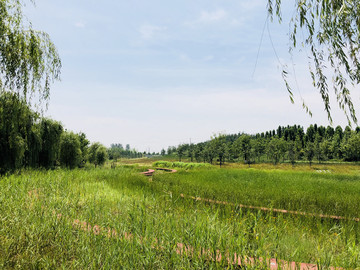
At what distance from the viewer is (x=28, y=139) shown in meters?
13.4

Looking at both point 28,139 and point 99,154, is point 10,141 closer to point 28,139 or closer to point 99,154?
point 28,139

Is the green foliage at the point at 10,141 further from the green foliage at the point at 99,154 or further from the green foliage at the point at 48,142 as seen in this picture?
the green foliage at the point at 99,154

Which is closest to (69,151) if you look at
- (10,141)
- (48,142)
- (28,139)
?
(48,142)

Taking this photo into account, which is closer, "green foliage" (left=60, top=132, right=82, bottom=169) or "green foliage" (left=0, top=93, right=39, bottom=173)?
"green foliage" (left=0, top=93, right=39, bottom=173)

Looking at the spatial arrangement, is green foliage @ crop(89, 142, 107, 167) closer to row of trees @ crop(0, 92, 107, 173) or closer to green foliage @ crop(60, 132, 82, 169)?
row of trees @ crop(0, 92, 107, 173)

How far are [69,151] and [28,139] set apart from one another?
6.53m

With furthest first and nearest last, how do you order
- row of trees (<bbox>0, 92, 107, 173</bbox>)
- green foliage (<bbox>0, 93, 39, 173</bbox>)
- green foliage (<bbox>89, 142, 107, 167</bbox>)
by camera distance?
green foliage (<bbox>89, 142, 107, 167</bbox>) → green foliage (<bbox>0, 93, 39, 173</bbox>) → row of trees (<bbox>0, 92, 107, 173</bbox>)

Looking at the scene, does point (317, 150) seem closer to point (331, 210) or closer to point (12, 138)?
point (331, 210)

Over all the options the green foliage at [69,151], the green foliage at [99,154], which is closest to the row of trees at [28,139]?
the green foliage at [69,151]

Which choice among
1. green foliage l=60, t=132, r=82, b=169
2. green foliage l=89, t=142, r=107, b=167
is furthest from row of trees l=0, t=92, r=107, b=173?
green foliage l=89, t=142, r=107, b=167

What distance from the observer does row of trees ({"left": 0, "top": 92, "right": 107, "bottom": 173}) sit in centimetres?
918

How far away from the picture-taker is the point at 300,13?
3551mm

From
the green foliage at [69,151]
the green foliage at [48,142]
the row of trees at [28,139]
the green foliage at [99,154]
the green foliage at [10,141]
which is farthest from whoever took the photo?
the green foliage at [99,154]

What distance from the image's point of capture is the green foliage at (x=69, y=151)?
64.0 ft
